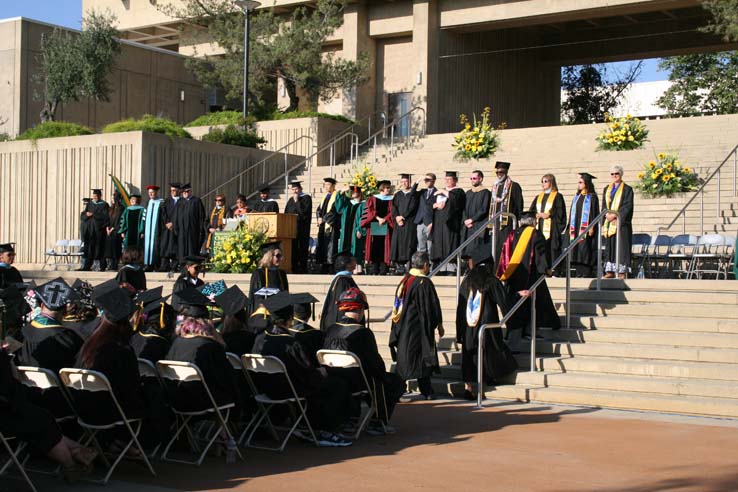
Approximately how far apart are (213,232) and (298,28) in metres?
12.1

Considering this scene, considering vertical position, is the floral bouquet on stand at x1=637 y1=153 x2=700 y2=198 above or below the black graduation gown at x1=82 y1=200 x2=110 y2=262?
above

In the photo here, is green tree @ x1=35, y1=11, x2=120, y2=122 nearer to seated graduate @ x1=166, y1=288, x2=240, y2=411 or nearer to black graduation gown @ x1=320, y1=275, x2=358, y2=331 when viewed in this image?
black graduation gown @ x1=320, y1=275, x2=358, y2=331

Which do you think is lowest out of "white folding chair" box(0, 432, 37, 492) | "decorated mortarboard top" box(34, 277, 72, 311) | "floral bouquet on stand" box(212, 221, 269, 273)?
"white folding chair" box(0, 432, 37, 492)

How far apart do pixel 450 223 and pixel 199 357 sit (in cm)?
779

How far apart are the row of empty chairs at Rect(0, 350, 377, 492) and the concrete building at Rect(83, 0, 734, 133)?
66.5 feet

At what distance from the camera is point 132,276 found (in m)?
11.5

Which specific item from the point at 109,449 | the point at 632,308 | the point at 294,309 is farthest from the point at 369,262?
the point at 109,449

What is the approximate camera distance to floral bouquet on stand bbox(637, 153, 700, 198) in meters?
17.2

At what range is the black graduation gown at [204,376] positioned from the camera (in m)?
6.85

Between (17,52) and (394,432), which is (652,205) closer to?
(394,432)

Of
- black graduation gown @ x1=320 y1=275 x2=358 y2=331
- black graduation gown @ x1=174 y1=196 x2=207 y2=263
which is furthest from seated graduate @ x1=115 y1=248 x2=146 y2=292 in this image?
black graduation gown @ x1=174 y1=196 x2=207 y2=263

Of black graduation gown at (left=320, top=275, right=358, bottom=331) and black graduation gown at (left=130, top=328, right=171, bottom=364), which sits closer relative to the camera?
black graduation gown at (left=130, top=328, right=171, bottom=364)

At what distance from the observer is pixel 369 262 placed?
15.4 m

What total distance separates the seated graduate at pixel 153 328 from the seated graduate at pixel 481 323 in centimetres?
304
